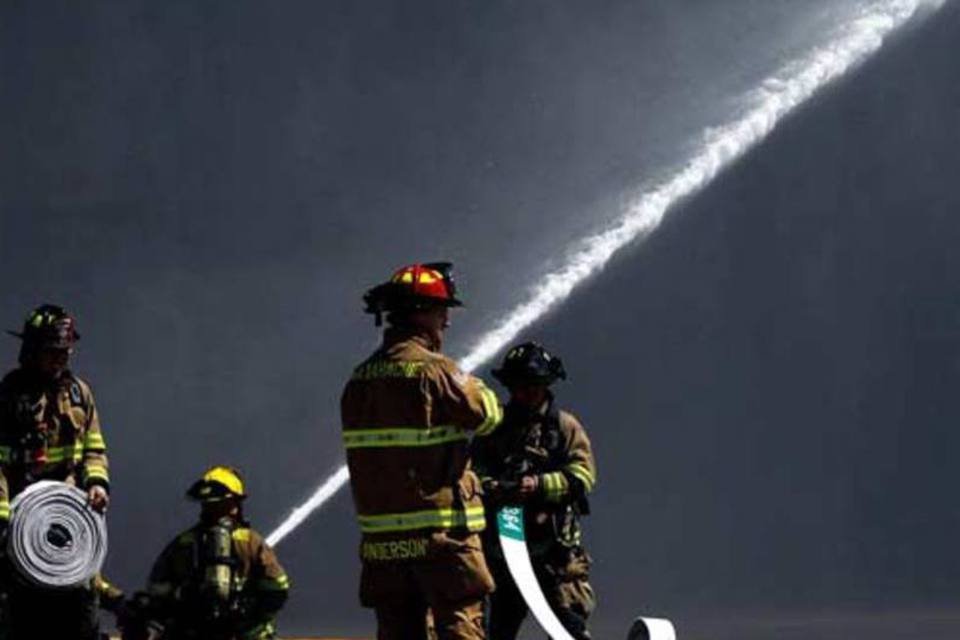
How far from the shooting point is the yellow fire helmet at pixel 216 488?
9711 millimetres

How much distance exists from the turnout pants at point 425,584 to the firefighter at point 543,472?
220cm

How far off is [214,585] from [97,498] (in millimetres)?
1081

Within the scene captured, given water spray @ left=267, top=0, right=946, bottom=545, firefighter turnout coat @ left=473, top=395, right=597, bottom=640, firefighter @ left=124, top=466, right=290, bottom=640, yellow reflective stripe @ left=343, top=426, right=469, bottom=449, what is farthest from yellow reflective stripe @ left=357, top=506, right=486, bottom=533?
water spray @ left=267, top=0, right=946, bottom=545

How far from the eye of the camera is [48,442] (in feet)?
34.0

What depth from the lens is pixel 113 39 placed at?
21.8 m

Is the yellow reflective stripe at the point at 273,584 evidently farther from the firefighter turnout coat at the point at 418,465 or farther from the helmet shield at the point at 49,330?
the firefighter turnout coat at the point at 418,465

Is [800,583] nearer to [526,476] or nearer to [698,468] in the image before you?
[698,468]

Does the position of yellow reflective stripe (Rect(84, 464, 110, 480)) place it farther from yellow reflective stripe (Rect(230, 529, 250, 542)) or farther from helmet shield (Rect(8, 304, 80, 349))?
yellow reflective stripe (Rect(230, 529, 250, 542))

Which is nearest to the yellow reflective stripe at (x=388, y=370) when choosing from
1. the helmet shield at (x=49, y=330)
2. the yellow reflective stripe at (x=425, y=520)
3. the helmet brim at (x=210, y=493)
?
the yellow reflective stripe at (x=425, y=520)

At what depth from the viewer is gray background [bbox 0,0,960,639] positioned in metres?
19.6

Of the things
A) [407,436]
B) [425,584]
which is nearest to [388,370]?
[407,436]

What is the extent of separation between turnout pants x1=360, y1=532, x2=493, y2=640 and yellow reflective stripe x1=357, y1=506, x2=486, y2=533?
32 mm

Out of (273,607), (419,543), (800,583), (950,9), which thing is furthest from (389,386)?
(950,9)

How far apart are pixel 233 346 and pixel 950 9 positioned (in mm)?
7397
